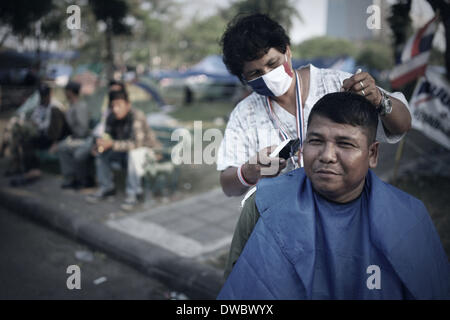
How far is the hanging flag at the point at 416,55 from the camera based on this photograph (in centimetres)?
439

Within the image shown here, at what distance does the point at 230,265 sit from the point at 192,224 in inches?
107

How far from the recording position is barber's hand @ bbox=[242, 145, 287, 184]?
1.73 meters

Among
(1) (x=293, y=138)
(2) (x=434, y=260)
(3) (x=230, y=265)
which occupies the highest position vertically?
(1) (x=293, y=138)

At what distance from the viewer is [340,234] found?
154 cm

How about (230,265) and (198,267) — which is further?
(198,267)

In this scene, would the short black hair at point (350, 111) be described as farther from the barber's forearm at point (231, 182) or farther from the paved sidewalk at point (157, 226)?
the paved sidewalk at point (157, 226)

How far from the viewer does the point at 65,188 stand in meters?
5.80

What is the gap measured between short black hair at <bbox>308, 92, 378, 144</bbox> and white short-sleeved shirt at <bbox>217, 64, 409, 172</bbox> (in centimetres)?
37

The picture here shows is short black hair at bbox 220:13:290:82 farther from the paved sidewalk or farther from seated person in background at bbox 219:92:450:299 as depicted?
the paved sidewalk

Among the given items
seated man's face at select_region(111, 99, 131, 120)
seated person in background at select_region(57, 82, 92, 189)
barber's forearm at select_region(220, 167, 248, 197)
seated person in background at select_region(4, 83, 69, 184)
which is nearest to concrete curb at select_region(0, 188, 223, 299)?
seated person in background at select_region(57, 82, 92, 189)

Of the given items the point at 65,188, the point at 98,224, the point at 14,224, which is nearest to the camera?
the point at 98,224

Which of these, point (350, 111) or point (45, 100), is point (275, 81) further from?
point (45, 100)
